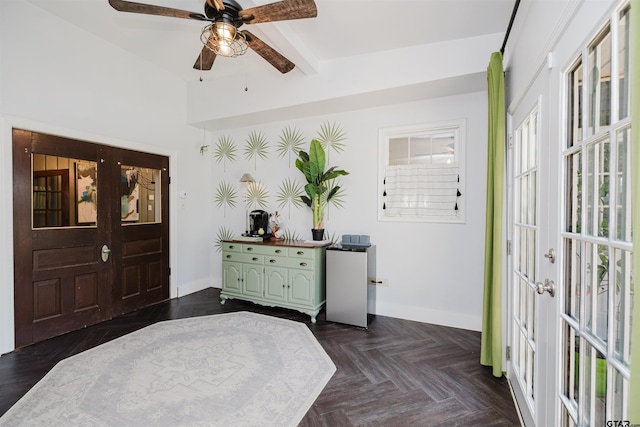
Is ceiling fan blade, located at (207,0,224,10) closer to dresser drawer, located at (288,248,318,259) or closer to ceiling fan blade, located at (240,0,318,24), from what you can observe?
ceiling fan blade, located at (240,0,318,24)

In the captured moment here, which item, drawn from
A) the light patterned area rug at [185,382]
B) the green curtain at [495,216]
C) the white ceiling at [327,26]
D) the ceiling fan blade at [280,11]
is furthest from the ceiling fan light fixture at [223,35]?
the light patterned area rug at [185,382]

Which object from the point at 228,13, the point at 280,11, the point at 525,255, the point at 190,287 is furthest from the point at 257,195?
the point at 525,255

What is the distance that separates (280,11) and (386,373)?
286 cm

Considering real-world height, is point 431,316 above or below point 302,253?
below

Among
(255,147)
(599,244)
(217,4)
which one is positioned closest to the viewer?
(599,244)

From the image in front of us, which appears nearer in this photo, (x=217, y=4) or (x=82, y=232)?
(x=217, y=4)

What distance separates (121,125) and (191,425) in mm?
3436

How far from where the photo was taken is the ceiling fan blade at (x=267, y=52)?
90.2 inches

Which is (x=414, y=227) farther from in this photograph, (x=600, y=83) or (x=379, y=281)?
(x=600, y=83)

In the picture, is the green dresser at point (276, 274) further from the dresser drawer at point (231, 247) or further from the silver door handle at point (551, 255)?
the silver door handle at point (551, 255)

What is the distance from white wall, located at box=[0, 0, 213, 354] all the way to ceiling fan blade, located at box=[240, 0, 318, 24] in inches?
92.0

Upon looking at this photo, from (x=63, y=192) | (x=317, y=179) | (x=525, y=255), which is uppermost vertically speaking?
(x=317, y=179)

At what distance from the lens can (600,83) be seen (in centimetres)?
97

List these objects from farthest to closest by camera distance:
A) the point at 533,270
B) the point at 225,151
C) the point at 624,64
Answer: the point at 225,151 → the point at 533,270 → the point at 624,64
